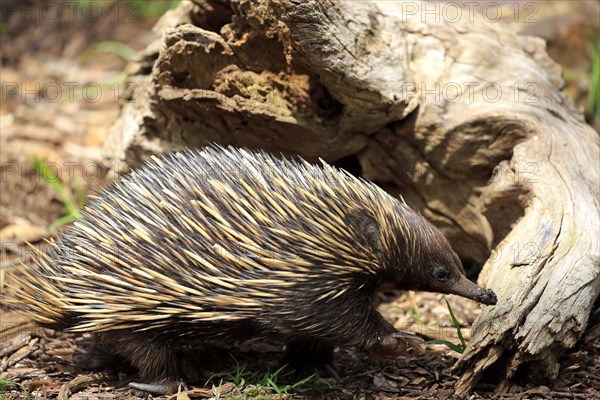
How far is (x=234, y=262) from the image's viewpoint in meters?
4.10

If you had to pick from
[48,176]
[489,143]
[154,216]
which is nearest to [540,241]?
[489,143]

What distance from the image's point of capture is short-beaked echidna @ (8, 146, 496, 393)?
413 cm

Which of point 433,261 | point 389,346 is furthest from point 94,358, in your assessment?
point 433,261

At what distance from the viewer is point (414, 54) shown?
548 cm

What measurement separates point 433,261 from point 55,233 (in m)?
3.80

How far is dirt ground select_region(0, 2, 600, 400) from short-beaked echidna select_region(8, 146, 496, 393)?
15.9 inches

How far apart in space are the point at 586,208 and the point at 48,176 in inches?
178

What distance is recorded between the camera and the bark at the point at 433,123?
4430 mm

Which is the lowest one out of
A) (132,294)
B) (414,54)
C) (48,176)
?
(48,176)

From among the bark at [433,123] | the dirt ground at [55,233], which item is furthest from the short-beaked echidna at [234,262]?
the bark at [433,123]

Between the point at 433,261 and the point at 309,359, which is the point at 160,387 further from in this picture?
the point at 433,261

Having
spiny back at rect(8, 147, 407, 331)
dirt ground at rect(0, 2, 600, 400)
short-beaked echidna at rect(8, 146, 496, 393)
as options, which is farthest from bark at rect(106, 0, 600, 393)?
spiny back at rect(8, 147, 407, 331)

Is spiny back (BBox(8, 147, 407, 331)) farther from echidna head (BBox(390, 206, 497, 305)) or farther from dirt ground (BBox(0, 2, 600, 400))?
dirt ground (BBox(0, 2, 600, 400))

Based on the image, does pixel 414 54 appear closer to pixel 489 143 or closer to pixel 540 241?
pixel 489 143
